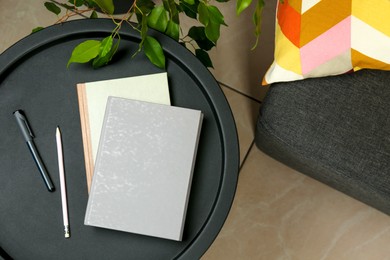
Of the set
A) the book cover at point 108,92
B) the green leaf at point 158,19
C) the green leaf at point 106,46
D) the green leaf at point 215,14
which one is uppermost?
the green leaf at point 215,14

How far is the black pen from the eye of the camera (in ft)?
2.38

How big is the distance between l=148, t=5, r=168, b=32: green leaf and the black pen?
0.25m

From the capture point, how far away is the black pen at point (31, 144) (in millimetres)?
724

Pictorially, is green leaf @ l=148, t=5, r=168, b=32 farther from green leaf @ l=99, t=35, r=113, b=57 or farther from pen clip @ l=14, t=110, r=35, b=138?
pen clip @ l=14, t=110, r=35, b=138

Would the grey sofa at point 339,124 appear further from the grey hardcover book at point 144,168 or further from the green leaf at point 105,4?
the green leaf at point 105,4

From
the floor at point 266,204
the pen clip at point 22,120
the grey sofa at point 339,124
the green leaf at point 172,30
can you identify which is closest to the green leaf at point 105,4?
the green leaf at point 172,30

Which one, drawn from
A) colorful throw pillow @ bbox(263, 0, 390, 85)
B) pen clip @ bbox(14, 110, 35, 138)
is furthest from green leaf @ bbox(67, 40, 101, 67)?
colorful throw pillow @ bbox(263, 0, 390, 85)

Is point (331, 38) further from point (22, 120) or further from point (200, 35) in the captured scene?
point (22, 120)

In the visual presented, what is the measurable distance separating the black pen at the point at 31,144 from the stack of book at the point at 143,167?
7cm

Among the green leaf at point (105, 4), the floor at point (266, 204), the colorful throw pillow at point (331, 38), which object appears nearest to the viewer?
the green leaf at point (105, 4)

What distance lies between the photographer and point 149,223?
680 millimetres

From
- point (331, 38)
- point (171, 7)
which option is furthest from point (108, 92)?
point (331, 38)

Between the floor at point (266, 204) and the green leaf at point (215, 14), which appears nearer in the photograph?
the green leaf at point (215, 14)

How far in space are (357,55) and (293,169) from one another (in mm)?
434
